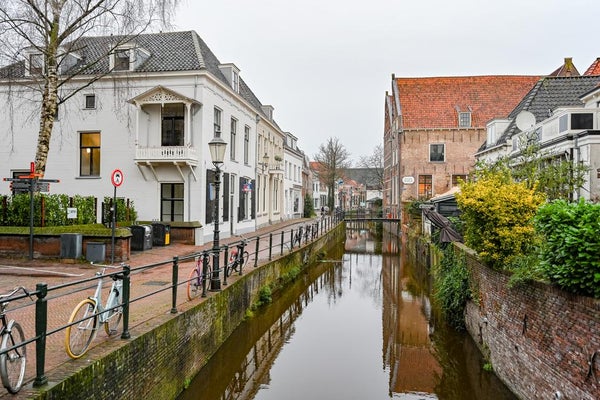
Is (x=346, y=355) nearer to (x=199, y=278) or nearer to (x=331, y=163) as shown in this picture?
(x=199, y=278)

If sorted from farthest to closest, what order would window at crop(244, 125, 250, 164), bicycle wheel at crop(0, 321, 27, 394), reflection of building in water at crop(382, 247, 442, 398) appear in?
window at crop(244, 125, 250, 164) < reflection of building in water at crop(382, 247, 442, 398) < bicycle wheel at crop(0, 321, 27, 394)

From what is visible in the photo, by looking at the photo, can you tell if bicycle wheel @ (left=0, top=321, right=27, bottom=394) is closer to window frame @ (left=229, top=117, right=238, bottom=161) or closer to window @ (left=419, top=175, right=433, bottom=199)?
window frame @ (left=229, top=117, right=238, bottom=161)

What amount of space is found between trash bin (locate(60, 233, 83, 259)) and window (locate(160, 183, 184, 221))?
6.44 metres

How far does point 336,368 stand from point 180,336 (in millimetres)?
3534

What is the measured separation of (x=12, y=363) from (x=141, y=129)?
14918 mm

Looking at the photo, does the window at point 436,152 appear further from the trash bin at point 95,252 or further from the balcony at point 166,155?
the trash bin at point 95,252

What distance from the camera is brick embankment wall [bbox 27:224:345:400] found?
432cm

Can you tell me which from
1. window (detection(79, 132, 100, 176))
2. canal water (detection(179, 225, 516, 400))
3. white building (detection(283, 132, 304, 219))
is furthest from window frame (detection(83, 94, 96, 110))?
white building (detection(283, 132, 304, 219))

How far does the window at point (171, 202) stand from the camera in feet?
58.1

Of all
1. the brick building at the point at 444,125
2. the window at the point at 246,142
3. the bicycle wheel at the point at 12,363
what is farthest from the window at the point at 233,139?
the bicycle wheel at the point at 12,363

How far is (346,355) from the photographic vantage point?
943 cm

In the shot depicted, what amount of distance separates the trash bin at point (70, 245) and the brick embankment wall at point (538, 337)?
32.8 feet

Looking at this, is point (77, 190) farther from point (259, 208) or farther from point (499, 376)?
point (499, 376)

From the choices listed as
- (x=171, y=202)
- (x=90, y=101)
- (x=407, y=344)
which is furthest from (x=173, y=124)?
(x=407, y=344)
